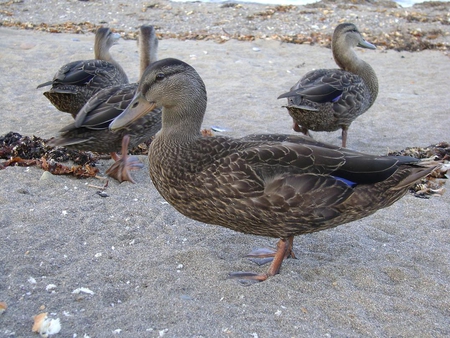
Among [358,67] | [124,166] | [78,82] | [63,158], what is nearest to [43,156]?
[63,158]

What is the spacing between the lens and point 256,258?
3.72m

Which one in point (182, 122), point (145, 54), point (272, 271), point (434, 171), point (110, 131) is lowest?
point (434, 171)

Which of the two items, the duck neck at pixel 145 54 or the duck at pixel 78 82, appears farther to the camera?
the duck neck at pixel 145 54

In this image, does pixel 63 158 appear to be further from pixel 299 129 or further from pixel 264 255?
pixel 299 129

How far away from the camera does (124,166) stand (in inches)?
199

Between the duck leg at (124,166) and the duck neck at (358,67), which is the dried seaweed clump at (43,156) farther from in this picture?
the duck neck at (358,67)

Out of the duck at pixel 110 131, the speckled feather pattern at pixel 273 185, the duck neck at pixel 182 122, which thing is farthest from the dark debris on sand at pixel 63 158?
the speckled feather pattern at pixel 273 185

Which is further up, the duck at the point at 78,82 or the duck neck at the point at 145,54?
the duck neck at the point at 145,54

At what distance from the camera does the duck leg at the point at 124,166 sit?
4988 mm

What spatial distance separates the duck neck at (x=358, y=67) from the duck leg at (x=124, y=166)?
3303 millimetres

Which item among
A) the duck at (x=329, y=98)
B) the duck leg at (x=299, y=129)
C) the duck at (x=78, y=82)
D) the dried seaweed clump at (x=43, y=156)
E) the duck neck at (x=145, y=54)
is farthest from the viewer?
the duck neck at (x=145, y=54)

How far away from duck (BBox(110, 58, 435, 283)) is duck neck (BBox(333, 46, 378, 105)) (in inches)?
137

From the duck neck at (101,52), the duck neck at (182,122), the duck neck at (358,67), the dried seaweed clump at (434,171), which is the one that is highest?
the duck neck at (182,122)

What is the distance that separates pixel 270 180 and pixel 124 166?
86.6 inches
